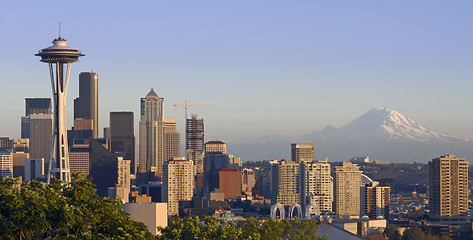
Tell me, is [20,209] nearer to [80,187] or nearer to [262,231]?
[80,187]

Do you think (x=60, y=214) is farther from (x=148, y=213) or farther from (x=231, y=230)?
(x=148, y=213)

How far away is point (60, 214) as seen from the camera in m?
52.4

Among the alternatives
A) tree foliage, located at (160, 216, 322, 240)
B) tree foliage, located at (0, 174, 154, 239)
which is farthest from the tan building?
tree foliage, located at (0, 174, 154, 239)

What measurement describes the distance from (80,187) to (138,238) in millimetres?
4402

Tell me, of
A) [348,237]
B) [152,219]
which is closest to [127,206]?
[152,219]

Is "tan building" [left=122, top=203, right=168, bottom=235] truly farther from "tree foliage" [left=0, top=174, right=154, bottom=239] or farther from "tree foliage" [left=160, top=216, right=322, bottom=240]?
"tree foliage" [left=0, top=174, right=154, bottom=239]

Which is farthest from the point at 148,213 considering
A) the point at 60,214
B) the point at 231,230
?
the point at 60,214

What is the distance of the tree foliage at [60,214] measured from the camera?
51.3m

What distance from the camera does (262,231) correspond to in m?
86.4

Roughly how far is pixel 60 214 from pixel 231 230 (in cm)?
2292

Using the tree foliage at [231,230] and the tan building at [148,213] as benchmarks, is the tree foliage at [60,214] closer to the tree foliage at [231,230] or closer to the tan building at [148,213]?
the tree foliage at [231,230]

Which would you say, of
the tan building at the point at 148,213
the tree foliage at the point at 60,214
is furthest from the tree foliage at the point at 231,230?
the tan building at the point at 148,213

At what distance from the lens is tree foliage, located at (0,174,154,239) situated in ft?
168

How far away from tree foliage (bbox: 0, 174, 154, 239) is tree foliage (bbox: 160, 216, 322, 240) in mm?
13152
